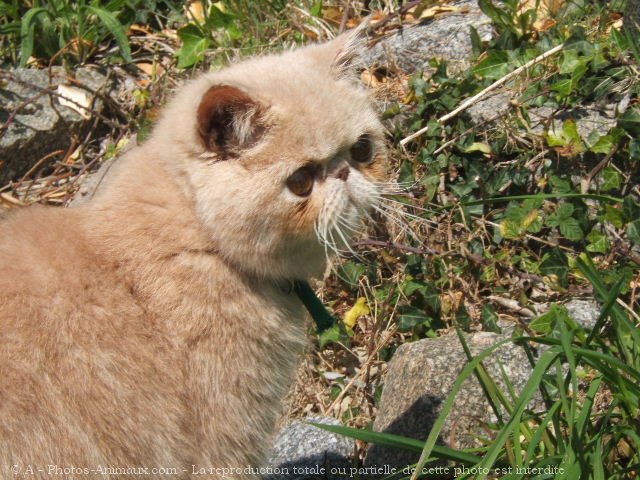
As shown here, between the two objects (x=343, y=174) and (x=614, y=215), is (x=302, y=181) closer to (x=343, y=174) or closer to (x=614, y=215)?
(x=343, y=174)

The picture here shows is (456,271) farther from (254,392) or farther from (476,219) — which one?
(254,392)

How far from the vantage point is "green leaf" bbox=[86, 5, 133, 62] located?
15.5 feet

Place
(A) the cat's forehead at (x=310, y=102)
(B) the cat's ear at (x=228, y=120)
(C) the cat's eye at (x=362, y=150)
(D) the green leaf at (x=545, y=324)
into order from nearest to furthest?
(B) the cat's ear at (x=228, y=120) → (A) the cat's forehead at (x=310, y=102) → (C) the cat's eye at (x=362, y=150) → (D) the green leaf at (x=545, y=324)

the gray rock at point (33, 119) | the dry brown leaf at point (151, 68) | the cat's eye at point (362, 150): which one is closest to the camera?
the cat's eye at point (362, 150)

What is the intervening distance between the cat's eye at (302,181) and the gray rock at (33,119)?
2681mm

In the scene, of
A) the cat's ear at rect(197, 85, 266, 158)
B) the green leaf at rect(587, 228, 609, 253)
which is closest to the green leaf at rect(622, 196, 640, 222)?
the green leaf at rect(587, 228, 609, 253)

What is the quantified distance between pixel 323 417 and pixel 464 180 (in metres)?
1.28

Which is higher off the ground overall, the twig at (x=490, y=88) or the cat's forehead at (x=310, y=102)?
the cat's forehead at (x=310, y=102)

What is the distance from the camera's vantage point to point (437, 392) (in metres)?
2.99

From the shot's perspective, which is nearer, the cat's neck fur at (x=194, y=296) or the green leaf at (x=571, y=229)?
the cat's neck fur at (x=194, y=296)

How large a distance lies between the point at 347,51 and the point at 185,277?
0.93 meters

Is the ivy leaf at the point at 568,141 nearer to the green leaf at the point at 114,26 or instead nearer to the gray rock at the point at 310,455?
the gray rock at the point at 310,455

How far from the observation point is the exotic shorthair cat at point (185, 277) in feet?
7.14

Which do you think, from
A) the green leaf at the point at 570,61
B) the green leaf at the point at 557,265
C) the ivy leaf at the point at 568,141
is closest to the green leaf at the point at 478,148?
the ivy leaf at the point at 568,141
